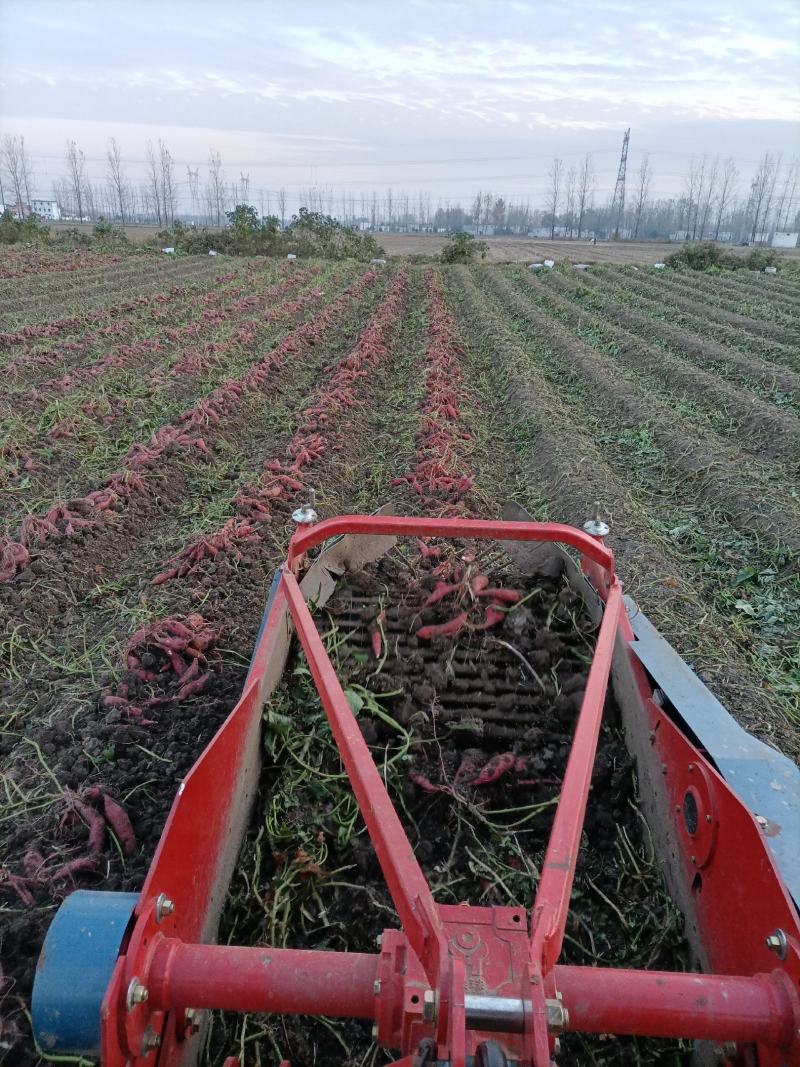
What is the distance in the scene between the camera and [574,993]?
1.66 meters

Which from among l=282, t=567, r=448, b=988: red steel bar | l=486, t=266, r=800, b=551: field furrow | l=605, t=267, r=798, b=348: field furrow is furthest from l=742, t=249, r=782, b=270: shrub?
l=282, t=567, r=448, b=988: red steel bar

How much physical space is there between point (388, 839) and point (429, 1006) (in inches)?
18.5

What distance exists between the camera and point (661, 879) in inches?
104

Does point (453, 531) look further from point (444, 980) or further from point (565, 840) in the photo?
point (444, 980)

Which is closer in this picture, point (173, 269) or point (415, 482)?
point (415, 482)

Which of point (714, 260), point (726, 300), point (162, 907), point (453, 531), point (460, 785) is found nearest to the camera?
point (162, 907)

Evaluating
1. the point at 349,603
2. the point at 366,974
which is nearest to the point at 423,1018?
the point at 366,974

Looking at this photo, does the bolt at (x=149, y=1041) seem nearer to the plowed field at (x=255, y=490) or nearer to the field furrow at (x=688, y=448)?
the plowed field at (x=255, y=490)

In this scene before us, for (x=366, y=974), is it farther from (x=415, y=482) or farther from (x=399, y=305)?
(x=399, y=305)

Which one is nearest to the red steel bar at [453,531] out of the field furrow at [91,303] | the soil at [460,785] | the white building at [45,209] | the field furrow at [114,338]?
the soil at [460,785]

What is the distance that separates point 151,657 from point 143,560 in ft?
6.08

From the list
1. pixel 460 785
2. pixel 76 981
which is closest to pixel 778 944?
pixel 460 785

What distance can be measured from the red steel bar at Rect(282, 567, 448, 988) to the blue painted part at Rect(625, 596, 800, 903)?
3.17 ft

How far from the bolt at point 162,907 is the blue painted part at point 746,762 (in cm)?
162
